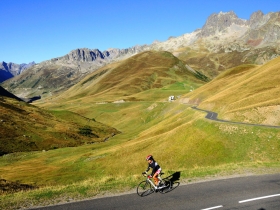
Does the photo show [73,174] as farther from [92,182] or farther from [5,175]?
[92,182]

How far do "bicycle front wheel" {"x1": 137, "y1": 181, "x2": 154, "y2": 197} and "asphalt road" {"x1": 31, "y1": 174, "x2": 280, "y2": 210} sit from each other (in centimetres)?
49

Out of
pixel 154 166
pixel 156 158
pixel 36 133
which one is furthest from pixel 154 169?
Answer: pixel 36 133

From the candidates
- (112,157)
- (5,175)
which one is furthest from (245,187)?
(5,175)

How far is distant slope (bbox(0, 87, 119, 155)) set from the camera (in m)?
91.8

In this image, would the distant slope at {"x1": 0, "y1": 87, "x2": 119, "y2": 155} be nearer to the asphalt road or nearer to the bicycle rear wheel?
the asphalt road

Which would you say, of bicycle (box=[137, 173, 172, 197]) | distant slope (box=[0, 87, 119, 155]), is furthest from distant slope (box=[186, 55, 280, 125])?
distant slope (box=[0, 87, 119, 155])

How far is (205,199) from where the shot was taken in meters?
20.0

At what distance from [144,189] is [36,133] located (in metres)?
88.6

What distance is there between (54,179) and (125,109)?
429ft

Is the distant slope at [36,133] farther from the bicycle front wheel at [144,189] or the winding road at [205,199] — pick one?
the winding road at [205,199]

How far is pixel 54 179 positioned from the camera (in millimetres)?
54125

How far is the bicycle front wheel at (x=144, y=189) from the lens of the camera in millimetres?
21984

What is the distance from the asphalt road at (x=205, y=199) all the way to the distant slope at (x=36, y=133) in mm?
76800

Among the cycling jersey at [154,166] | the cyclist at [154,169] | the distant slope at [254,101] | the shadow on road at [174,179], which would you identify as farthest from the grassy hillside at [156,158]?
the cycling jersey at [154,166]
